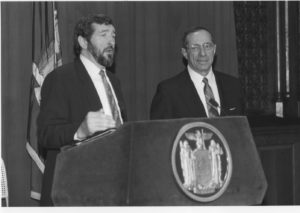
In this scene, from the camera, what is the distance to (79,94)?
90.2 inches

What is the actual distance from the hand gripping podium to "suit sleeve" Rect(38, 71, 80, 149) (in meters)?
0.37

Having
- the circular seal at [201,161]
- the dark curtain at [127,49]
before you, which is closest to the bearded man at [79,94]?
the circular seal at [201,161]

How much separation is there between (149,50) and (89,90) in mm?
2278

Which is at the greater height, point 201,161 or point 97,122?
point 97,122

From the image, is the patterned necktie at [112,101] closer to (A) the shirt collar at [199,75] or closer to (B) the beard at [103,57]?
(B) the beard at [103,57]

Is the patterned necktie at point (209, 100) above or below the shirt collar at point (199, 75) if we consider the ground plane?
below

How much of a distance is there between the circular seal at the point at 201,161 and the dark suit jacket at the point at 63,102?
0.67 m

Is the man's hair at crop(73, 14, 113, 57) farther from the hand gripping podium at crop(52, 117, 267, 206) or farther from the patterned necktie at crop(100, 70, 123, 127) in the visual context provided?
the hand gripping podium at crop(52, 117, 267, 206)

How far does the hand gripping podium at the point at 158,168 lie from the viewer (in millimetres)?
1548

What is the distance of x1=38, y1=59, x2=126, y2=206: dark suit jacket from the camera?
221 centimetres

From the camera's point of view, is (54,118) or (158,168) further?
(54,118)

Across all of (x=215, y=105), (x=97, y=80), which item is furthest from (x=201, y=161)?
(x=215, y=105)

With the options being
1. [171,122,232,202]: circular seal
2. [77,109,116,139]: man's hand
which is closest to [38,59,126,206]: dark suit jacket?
[77,109,116,139]: man's hand

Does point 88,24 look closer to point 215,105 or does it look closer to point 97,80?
point 97,80
